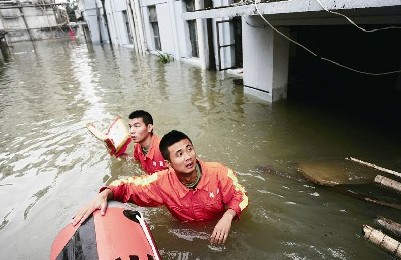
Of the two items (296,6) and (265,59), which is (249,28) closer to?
(265,59)

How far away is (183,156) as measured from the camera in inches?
108

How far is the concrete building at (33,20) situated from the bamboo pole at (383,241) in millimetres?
40297

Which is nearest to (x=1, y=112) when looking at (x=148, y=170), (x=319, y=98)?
(x=148, y=170)

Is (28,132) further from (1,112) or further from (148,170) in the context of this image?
(148,170)

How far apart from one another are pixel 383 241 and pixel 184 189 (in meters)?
2.00

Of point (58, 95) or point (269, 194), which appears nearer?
point (269, 194)

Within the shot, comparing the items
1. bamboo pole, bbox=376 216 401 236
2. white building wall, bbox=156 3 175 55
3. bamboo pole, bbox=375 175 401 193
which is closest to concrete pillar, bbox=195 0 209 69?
white building wall, bbox=156 3 175 55

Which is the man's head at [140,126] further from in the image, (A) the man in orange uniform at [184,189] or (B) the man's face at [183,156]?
(B) the man's face at [183,156]

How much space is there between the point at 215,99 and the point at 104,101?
350cm

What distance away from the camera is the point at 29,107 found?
30.9 ft

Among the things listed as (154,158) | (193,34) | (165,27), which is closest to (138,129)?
(154,158)

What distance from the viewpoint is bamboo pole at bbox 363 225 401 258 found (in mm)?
2833

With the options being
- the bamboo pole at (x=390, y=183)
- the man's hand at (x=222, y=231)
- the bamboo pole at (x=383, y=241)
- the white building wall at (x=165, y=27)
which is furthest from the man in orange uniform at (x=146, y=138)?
the white building wall at (x=165, y=27)

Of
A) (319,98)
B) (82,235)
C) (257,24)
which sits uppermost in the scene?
(257,24)
